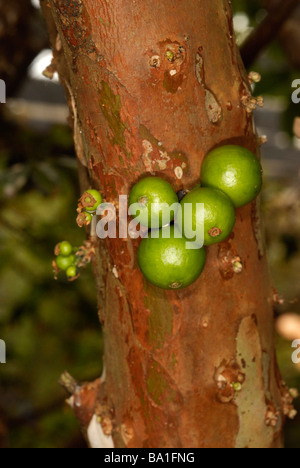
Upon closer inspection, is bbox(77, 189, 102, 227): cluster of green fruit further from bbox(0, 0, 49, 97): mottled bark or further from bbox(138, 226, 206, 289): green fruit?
bbox(0, 0, 49, 97): mottled bark

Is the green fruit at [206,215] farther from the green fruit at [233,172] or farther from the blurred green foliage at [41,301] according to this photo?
the blurred green foliage at [41,301]

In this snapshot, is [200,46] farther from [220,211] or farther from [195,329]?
[195,329]

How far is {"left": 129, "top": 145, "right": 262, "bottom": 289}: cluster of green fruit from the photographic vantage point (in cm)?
135

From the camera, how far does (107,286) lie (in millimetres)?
1668

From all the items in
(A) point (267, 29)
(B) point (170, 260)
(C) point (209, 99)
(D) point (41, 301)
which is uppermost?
(A) point (267, 29)

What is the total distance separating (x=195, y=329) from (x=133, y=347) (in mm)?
235

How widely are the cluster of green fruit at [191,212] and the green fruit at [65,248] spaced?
0.32m

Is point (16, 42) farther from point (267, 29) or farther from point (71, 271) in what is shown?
point (71, 271)

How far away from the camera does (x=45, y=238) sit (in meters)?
3.31

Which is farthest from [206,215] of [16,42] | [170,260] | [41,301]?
[16,42]

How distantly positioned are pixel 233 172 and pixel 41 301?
2.46 metres

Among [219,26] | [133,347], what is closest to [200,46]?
[219,26]

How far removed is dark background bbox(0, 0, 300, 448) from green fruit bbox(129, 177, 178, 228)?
1429 millimetres

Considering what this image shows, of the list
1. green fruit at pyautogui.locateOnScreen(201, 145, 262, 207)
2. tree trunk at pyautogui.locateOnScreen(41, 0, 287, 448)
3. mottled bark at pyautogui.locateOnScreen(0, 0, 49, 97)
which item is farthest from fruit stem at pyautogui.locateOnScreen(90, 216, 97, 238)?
mottled bark at pyautogui.locateOnScreen(0, 0, 49, 97)
